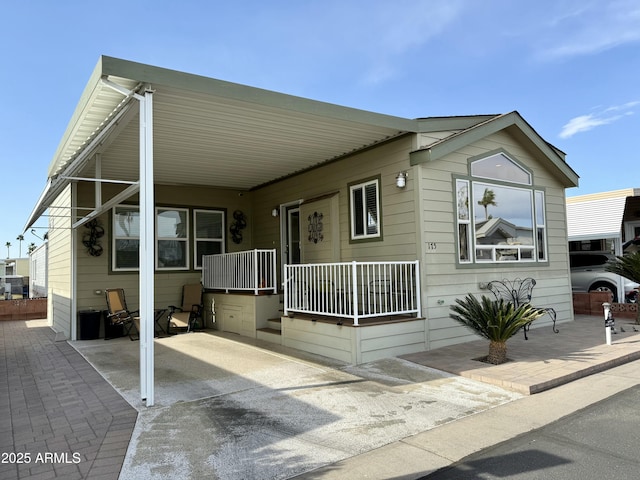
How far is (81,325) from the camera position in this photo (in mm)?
8445

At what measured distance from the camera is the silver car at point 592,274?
11609 mm

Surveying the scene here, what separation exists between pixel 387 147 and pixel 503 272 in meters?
3.03

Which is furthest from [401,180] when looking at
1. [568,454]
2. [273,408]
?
[568,454]

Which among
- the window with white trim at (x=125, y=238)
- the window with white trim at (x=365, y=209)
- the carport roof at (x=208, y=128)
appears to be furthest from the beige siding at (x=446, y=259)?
the window with white trim at (x=125, y=238)

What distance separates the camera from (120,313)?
8.33 m

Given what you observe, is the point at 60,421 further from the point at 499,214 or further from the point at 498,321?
the point at 499,214

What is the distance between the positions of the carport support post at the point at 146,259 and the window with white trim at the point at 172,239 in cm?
580

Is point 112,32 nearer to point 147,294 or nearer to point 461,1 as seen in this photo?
point 147,294

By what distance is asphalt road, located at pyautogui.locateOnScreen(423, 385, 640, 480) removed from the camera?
2.73m

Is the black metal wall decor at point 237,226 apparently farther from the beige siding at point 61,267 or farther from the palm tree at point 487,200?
the palm tree at point 487,200

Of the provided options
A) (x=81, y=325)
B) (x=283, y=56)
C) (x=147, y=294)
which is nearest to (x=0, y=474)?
(x=147, y=294)

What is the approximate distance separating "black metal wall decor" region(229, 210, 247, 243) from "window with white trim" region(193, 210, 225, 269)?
0.80ft

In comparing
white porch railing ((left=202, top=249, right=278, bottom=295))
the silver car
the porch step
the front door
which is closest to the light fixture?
white porch railing ((left=202, top=249, right=278, bottom=295))

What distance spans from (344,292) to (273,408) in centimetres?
225
